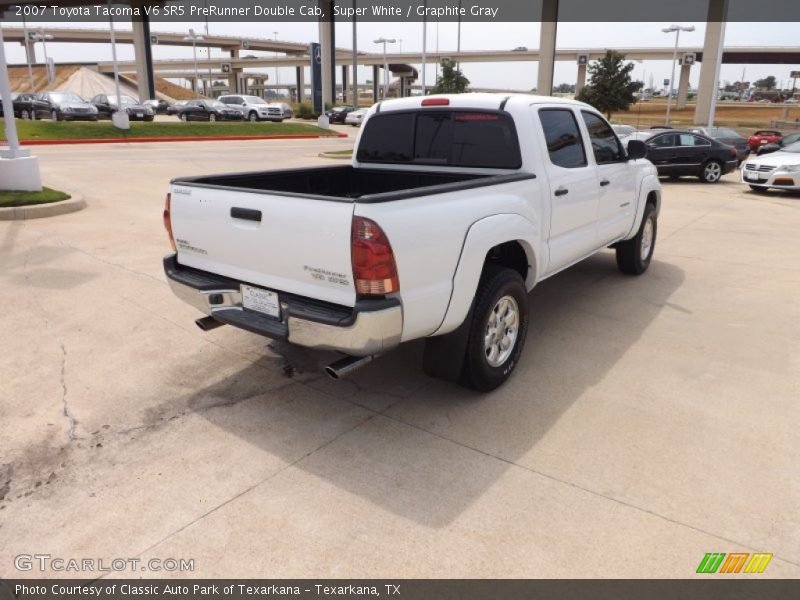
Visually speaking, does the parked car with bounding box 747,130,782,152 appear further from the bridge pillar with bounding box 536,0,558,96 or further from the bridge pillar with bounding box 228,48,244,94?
the bridge pillar with bounding box 228,48,244,94

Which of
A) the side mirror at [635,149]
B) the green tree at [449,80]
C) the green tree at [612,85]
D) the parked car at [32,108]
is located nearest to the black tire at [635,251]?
the side mirror at [635,149]

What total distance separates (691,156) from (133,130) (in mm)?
23290

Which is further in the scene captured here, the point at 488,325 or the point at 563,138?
the point at 563,138

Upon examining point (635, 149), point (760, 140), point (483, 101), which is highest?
point (483, 101)

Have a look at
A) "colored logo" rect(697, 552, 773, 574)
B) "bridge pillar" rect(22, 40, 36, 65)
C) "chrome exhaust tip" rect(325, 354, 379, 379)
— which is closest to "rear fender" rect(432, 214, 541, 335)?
"chrome exhaust tip" rect(325, 354, 379, 379)

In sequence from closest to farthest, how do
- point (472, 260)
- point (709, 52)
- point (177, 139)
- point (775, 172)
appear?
point (472, 260) → point (775, 172) → point (177, 139) → point (709, 52)

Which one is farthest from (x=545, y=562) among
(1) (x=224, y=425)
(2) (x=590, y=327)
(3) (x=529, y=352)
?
(2) (x=590, y=327)

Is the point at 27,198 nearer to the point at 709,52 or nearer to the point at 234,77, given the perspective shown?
the point at 709,52

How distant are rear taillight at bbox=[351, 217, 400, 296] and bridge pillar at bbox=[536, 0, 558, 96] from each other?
186 ft

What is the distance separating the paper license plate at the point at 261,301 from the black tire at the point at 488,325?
1195 mm

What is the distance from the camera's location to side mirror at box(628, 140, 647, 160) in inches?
246

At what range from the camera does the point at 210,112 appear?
136 feet

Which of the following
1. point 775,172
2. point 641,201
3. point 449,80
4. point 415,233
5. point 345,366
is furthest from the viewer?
point 449,80

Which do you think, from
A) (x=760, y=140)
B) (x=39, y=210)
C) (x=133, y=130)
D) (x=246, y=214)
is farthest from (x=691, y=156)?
(x=133, y=130)
